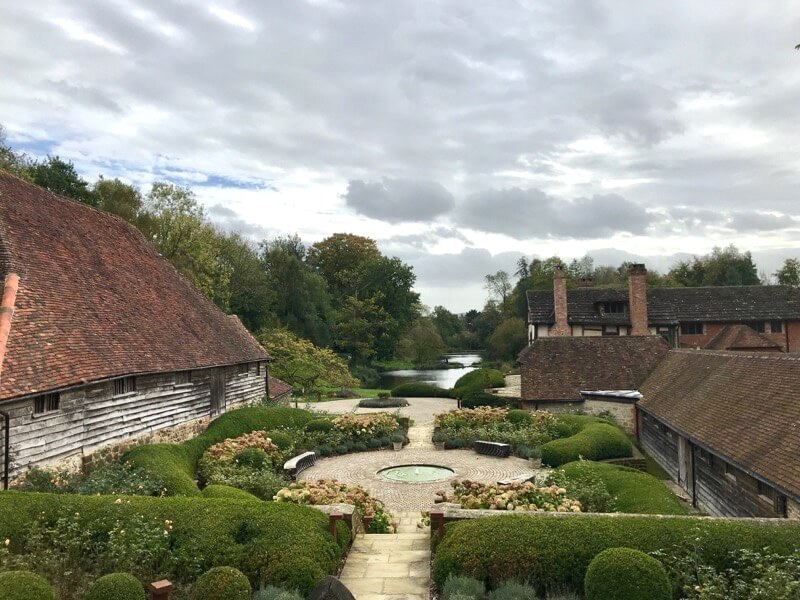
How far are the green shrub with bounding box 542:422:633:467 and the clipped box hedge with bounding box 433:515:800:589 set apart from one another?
885cm

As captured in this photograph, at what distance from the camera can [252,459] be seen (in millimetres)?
17141

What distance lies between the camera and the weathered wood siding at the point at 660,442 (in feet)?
59.8

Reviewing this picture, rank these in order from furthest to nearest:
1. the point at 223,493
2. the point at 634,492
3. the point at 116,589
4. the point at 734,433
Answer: the point at 734,433
the point at 634,492
the point at 223,493
the point at 116,589

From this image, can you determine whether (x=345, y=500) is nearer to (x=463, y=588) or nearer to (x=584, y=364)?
(x=463, y=588)

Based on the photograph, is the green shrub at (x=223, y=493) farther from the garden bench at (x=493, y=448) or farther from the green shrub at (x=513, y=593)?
the garden bench at (x=493, y=448)

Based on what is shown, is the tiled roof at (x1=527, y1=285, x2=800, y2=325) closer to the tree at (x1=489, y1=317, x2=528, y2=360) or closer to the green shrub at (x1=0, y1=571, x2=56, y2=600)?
the tree at (x1=489, y1=317, x2=528, y2=360)

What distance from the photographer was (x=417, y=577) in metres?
9.13

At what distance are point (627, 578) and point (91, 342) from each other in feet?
43.1

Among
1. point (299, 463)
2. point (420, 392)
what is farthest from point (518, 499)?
point (420, 392)

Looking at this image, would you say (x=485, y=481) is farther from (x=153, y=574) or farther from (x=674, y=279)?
(x=674, y=279)

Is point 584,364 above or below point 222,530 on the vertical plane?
above

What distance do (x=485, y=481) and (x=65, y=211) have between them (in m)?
16.1

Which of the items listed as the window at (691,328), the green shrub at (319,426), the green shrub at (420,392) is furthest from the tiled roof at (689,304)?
the green shrub at (319,426)

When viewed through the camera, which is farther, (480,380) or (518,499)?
(480,380)
